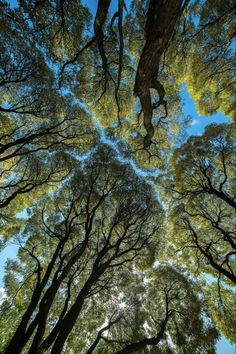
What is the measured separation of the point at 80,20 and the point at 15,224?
11.2m

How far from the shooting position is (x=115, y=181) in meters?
11.7

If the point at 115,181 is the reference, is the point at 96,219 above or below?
below

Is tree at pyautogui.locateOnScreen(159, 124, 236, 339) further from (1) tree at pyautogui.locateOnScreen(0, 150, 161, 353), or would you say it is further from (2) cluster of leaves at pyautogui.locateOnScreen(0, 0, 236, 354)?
(1) tree at pyautogui.locateOnScreen(0, 150, 161, 353)

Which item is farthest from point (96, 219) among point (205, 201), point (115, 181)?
point (205, 201)

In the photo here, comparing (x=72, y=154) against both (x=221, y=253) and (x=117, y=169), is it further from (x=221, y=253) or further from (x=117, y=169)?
(x=221, y=253)

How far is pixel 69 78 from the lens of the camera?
30.3ft

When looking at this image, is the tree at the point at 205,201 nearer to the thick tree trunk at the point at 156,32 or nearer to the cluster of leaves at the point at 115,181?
the cluster of leaves at the point at 115,181

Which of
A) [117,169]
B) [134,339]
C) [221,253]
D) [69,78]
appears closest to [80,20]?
[69,78]

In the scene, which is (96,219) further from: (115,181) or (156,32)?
(156,32)

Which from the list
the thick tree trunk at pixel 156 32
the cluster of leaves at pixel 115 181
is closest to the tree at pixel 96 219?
the cluster of leaves at pixel 115 181

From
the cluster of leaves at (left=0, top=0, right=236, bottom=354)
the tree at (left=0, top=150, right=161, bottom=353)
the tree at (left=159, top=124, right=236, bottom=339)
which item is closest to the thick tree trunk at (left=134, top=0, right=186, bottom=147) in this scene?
the cluster of leaves at (left=0, top=0, right=236, bottom=354)

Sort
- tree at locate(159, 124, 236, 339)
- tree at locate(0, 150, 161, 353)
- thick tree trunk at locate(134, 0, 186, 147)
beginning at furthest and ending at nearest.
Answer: tree at locate(0, 150, 161, 353) → tree at locate(159, 124, 236, 339) → thick tree trunk at locate(134, 0, 186, 147)

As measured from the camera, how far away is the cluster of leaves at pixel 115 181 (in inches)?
322

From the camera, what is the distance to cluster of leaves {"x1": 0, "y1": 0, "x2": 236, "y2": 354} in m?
8.18
